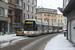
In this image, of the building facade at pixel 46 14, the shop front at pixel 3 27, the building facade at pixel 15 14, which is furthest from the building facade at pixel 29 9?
the building facade at pixel 46 14

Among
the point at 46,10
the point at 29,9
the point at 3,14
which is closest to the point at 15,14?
the point at 3,14

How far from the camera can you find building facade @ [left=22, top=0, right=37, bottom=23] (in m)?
38.6

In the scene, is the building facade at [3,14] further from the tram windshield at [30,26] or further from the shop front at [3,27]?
the tram windshield at [30,26]

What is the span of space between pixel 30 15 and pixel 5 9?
55.5 ft

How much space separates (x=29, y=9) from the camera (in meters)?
42.2

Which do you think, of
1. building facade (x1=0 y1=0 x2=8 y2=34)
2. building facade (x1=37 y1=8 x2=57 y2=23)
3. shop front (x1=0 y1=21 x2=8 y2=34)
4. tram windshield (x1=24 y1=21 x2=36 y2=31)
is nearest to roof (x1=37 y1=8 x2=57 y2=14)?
building facade (x1=37 y1=8 x2=57 y2=23)

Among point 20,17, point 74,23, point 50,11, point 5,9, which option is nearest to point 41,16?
point 50,11

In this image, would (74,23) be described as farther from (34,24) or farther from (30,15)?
(30,15)

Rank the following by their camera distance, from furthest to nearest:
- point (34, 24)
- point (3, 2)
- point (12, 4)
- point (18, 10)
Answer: point (18, 10)
point (12, 4)
point (3, 2)
point (34, 24)

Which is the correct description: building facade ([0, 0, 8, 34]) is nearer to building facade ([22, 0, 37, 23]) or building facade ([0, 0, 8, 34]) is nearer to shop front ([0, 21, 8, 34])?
shop front ([0, 21, 8, 34])

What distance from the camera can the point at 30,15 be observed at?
43062 millimetres

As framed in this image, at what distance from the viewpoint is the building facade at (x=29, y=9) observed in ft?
127

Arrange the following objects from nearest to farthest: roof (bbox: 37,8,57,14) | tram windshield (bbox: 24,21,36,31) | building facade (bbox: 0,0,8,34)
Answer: tram windshield (bbox: 24,21,36,31) → building facade (bbox: 0,0,8,34) → roof (bbox: 37,8,57,14)

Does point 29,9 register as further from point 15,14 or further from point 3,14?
point 3,14
